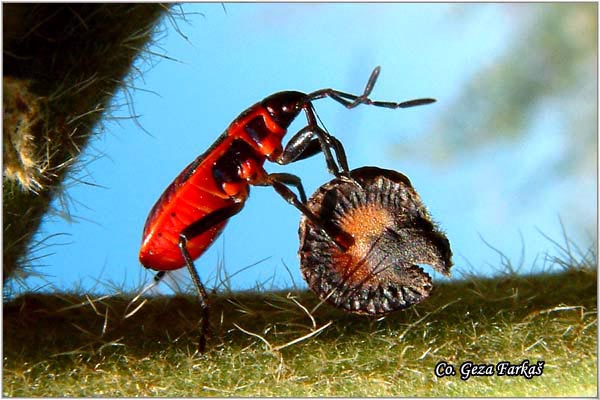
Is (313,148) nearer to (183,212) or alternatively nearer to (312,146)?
(312,146)

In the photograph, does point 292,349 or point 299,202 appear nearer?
point 292,349

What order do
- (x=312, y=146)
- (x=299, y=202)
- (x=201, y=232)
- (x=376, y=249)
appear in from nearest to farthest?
(x=376, y=249) → (x=299, y=202) → (x=201, y=232) → (x=312, y=146)

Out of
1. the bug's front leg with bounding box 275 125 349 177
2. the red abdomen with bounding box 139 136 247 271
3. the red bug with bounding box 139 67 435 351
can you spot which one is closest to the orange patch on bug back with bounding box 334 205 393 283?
the bug's front leg with bounding box 275 125 349 177

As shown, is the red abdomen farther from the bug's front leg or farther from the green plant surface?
the green plant surface

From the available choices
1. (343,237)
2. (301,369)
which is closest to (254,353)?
(301,369)

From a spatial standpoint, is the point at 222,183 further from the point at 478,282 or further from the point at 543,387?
the point at 543,387

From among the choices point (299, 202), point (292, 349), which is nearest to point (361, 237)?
point (299, 202)
